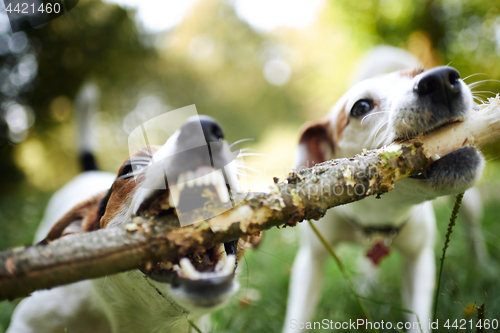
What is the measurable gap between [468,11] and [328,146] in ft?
18.9

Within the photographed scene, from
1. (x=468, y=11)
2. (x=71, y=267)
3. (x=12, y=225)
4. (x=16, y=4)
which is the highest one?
(x=16, y=4)

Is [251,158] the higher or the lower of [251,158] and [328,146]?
the higher

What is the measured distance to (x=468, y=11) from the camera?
594cm

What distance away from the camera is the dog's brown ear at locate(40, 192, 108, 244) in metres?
1.61

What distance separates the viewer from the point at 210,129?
107 cm

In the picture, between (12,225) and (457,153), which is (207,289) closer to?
(457,153)

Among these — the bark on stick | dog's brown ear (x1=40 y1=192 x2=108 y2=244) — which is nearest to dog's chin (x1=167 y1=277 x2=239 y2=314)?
the bark on stick

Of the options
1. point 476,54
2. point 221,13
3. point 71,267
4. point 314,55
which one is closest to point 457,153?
point 71,267

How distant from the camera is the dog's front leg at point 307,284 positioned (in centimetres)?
223

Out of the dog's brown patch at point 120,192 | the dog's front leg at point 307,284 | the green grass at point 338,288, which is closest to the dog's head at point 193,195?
the dog's brown patch at point 120,192

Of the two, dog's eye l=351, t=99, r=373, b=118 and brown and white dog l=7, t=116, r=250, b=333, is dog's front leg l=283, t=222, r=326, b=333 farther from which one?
dog's eye l=351, t=99, r=373, b=118

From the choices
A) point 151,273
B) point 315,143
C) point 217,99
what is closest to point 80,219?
point 151,273

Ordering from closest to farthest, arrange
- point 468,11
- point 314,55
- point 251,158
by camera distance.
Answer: point 251,158
point 468,11
point 314,55

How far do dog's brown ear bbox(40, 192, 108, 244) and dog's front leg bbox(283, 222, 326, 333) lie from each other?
1390mm
